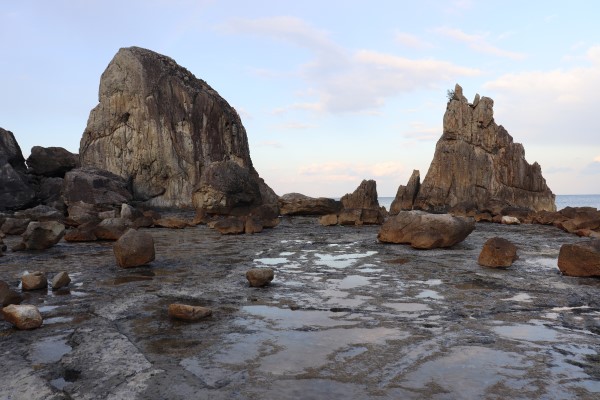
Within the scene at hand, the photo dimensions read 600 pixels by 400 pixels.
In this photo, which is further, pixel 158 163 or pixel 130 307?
pixel 158 163

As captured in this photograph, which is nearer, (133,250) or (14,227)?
(133,250)

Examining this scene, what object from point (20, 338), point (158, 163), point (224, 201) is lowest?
point (20, 338)

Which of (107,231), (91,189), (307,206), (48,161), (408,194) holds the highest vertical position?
(48,161)

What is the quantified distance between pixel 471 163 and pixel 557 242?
129ft

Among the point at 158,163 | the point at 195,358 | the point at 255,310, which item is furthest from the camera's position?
the point at 158,163

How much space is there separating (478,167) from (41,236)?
47.8 meters

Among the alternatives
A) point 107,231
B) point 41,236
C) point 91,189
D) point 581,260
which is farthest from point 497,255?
point 91,189

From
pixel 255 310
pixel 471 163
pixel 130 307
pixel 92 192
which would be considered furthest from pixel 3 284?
pixel 471 163

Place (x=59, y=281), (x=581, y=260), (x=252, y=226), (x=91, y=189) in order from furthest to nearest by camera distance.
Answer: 1. (x=91, y=189)
2. (x=252, y=226)
3. (x=581, y=260)
4. (x=59, y=281)

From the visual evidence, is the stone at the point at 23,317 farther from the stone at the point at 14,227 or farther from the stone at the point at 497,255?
the stone at the point at 14,227

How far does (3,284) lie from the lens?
22.2 ft

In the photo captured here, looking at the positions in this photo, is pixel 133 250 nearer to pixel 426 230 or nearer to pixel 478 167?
pixel 426 230

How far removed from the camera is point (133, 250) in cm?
1021

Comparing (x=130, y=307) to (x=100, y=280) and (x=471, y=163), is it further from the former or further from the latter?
(x=471, y=163)
